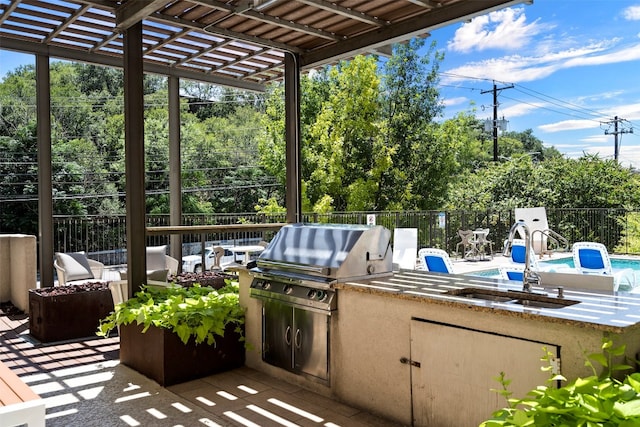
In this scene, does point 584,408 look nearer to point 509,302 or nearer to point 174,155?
point 509,302

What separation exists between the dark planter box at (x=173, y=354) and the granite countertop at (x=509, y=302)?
1364 mm

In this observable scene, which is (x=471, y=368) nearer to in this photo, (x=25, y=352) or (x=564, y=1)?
(x=25, y=352)

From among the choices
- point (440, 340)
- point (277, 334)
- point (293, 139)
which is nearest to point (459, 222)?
point (293, 139)

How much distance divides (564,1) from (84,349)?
39.9 m

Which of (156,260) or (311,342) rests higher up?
(156,260)

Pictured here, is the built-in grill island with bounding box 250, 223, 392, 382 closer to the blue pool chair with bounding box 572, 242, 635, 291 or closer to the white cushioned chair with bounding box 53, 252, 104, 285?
the white cushioned chair with bounding box 53, 252, 104, 285

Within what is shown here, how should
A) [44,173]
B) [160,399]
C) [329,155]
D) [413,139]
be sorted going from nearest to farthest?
[160,399] < [44,173] < [329,155] < [413,139]

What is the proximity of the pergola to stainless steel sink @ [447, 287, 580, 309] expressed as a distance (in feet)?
6.92

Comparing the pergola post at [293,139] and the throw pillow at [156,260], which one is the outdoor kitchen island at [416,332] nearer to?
the pergola post at [293,139]

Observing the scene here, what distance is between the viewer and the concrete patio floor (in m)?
3.35

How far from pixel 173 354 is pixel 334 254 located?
1472 mm

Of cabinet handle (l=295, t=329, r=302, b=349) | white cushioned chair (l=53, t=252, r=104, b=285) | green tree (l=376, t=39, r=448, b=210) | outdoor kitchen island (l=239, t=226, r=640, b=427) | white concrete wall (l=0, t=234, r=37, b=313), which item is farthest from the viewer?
green tree (l=376, t=39, r=448, b=210)

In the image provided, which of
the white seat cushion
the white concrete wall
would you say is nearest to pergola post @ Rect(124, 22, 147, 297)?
the white concrete wall

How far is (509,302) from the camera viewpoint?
3.16m
